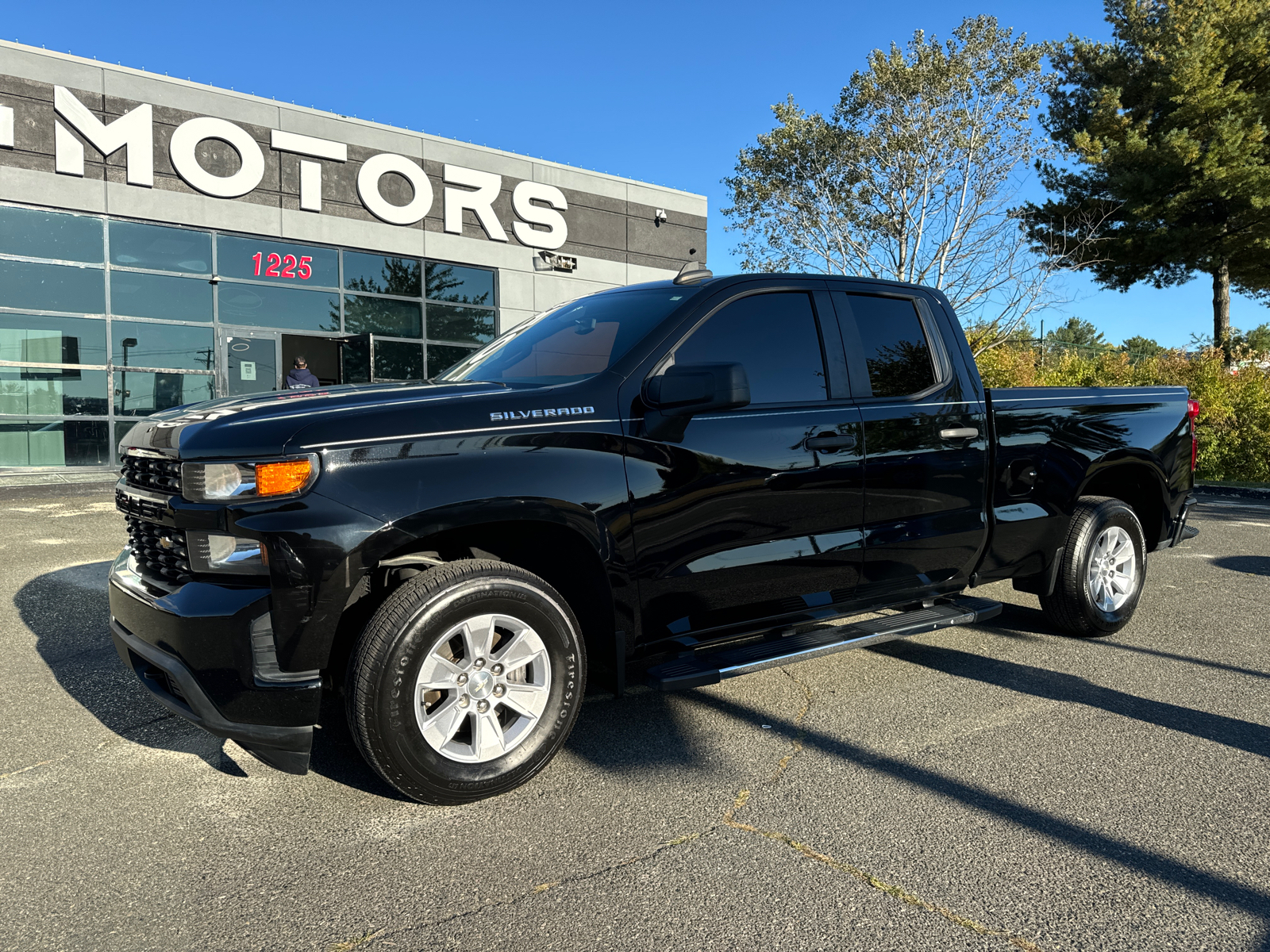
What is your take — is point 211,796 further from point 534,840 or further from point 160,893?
point 534,840

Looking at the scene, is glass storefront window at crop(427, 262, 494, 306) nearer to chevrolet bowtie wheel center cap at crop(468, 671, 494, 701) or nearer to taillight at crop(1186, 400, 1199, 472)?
taillight at crop(1186, 400, 1199, 472)

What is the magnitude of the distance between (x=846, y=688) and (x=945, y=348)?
179 centimetres

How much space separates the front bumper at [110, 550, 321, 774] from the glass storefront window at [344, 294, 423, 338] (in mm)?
15651

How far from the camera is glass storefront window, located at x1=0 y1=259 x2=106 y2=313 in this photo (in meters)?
14.4

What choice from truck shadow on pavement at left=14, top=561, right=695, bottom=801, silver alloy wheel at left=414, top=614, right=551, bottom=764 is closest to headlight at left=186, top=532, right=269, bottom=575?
silver alloy wheel at left=414, top=614, right=551, bottom=764

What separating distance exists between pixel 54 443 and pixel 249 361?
3385 mm

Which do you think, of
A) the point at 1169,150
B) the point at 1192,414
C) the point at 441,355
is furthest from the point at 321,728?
the point at 1169,150

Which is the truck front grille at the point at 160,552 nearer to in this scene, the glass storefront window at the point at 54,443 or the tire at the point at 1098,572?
the tire at the point at 1098,572

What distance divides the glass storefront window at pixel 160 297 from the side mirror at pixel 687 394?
14861 mm

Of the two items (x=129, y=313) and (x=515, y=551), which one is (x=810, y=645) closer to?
(x=515, y=551)

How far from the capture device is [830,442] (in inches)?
154

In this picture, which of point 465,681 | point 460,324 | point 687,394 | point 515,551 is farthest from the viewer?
point 460,324

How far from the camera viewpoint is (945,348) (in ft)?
15.1

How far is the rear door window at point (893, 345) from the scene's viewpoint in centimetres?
429
